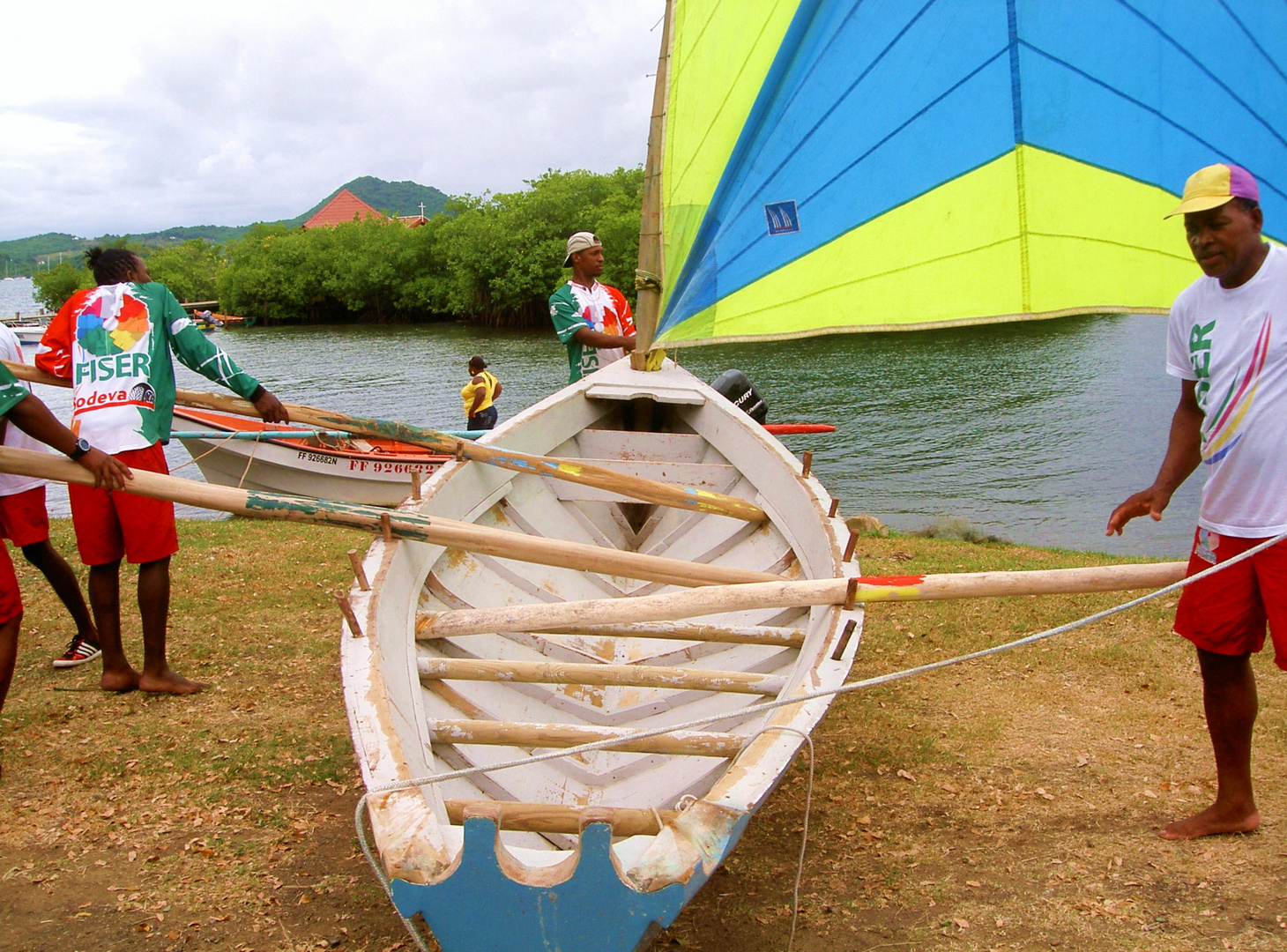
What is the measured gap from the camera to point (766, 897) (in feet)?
8.58

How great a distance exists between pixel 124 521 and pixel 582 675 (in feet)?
6.17

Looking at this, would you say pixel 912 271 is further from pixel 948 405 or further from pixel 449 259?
pixel 449 259

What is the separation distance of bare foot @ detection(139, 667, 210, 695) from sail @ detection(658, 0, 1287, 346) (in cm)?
272

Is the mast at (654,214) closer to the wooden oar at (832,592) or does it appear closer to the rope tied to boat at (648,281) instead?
the rope tied to boat at (648,281)

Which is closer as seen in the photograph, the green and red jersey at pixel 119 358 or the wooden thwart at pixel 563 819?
the wooden thwart at pixel 563 819

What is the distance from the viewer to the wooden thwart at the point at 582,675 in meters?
2.85

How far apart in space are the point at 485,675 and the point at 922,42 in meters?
2.67

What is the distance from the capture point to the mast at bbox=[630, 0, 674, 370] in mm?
4656

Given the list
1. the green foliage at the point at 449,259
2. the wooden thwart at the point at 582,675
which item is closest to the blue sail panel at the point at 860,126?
the wooden thwart at the point at 582,675

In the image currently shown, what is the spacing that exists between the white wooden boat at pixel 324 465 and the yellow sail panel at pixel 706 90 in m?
6.51

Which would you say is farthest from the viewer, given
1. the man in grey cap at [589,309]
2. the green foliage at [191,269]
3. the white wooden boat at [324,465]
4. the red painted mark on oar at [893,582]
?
the green foliage at [191,269]

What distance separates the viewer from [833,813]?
3.09 metres

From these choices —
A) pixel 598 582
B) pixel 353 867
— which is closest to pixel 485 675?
pixel 353 867

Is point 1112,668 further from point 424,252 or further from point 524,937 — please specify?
point 424,252
